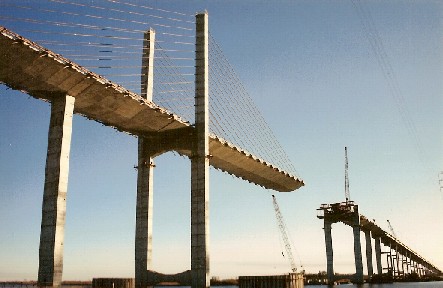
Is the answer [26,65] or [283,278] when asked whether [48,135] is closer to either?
[26,65]

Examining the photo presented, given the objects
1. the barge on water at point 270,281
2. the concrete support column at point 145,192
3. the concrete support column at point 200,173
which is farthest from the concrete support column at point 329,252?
the concrete support column at point 145,192

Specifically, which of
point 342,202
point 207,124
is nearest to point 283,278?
point 207,124

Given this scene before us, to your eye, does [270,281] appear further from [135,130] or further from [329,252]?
[329,252]

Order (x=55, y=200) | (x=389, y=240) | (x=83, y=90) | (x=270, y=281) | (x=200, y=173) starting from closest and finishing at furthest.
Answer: (x=55, y=200), (x=83, y=90), (x=270, y=281), (x=200, y=173), (x=389, y=240)

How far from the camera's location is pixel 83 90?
43.3m

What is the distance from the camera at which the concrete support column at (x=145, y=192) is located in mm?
53750

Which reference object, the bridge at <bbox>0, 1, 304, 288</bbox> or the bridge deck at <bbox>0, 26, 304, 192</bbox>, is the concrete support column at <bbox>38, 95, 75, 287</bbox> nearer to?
the bridge at <bbox>0, 1, 304, 288</bbox>

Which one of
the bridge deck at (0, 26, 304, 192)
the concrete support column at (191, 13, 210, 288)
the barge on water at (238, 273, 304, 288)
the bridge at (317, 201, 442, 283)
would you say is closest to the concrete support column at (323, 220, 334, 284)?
→ the bridge at (317, 201, 442, 283)

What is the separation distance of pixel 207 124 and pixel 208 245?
15.1 meters

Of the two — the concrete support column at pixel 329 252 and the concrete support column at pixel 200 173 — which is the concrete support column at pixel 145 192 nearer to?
the concrete support column at pixel 200 173

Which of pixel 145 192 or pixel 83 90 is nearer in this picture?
pixel 83 90

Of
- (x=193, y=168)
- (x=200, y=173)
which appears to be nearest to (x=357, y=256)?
(x=200, y=173)

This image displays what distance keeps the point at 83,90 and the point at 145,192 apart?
58.3 feet

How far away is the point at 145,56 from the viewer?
60.4 meters
